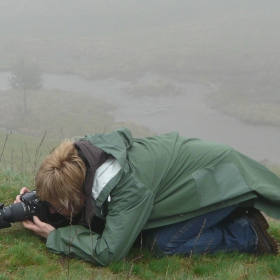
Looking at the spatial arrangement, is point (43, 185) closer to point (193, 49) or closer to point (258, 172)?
point (258, 172)

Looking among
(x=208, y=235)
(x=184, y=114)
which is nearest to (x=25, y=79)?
(x=184, y=114)

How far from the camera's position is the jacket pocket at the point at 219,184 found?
438 cm

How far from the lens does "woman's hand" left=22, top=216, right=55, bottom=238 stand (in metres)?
4.25

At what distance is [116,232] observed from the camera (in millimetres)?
3965

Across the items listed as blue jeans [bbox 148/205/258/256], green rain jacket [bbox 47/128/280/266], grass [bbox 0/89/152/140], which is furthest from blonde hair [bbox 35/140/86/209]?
grass [bbox 0/89/152/140]

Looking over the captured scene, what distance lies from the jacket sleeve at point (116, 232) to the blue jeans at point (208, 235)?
1.77 feet

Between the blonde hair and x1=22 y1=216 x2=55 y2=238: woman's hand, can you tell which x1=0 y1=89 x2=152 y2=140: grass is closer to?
x1=22 y1=216 x2=55 y2=238: woman's hand

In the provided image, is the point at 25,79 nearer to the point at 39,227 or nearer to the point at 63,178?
the point at 39,227

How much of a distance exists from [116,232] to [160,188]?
68 centimetres

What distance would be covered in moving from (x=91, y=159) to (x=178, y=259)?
4.81ft

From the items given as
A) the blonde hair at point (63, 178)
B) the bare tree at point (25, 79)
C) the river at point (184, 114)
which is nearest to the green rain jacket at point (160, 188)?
the blonde hair at point (63, 178)

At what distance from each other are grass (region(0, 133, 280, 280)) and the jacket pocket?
68cm

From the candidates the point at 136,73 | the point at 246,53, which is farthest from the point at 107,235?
the point at 246,53

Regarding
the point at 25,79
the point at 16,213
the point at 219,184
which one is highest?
the point at 219,184
